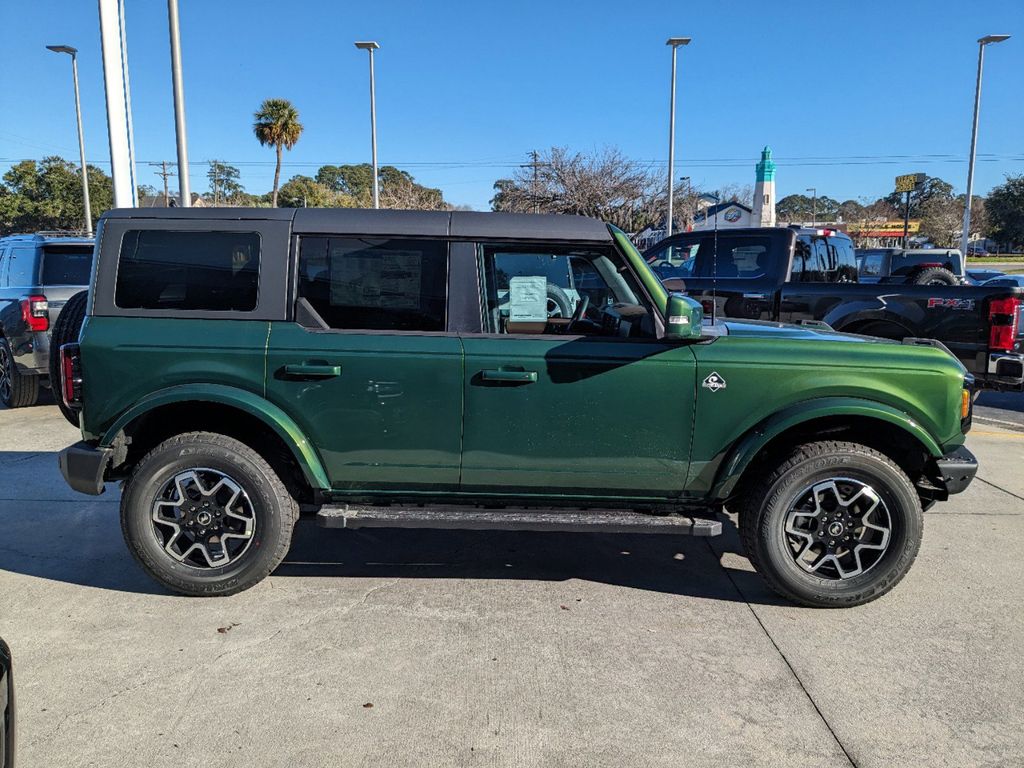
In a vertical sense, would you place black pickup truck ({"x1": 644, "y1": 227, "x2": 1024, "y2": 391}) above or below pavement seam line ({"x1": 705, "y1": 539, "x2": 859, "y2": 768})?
→ above

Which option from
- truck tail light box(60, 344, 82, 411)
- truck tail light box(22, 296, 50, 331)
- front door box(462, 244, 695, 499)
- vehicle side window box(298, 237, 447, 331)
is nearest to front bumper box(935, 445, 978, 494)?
front door box(462, 244, 695, 499)

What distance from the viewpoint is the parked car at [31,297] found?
802 cm

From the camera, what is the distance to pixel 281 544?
12.6 ft

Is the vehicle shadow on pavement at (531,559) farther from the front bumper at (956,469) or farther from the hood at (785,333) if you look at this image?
the hood at (785,333)

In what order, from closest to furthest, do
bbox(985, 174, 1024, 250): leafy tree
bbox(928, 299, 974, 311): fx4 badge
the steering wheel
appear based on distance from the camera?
the steering wheel → bbox(928, 299, 974, 311): fx4 badge → bbox(985, 174, 1024, 250): leafy tree

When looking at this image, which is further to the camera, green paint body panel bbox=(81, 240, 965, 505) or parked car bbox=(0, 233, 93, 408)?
parked car bbox=(0, 233, 93, 408)

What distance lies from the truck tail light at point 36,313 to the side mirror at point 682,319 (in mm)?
7091

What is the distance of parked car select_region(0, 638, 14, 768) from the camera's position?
1828 mm

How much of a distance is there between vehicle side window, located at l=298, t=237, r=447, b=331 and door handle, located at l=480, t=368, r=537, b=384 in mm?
386

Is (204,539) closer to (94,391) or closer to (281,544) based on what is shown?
(281,544)

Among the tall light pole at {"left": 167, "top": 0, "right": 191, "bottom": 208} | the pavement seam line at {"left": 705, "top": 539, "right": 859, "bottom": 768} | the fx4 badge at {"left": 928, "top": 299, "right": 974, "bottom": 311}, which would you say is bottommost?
the pavement seam line at {"left": 705, "top": 539, "right": 859, "bottom": 768}

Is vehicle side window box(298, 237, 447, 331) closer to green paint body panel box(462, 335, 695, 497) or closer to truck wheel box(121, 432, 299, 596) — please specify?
green paint body panel box(462, 335, 695, 497)

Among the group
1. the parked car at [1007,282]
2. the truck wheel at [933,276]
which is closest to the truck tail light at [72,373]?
the parked car at [1007,282]

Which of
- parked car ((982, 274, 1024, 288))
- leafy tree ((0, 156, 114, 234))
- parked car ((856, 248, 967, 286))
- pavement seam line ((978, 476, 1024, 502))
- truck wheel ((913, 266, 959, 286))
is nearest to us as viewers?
pavement seam line ((978, 476, 1024, 502))
